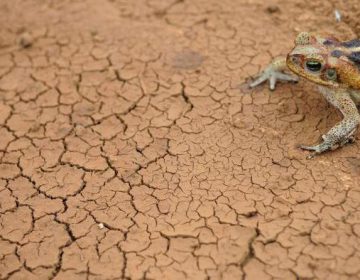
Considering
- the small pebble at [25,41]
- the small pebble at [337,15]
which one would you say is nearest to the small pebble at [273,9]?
the small pebble at [337,15]

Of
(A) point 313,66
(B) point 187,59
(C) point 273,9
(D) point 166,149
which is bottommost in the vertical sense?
(D) point 166,149

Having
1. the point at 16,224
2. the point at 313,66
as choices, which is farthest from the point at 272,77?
the point at 16,224

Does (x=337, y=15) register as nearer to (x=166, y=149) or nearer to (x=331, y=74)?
(x=331, y=74)

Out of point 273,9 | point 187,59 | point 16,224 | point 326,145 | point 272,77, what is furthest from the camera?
point 273,9

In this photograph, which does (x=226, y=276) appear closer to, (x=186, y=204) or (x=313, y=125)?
(x=186, y=204)

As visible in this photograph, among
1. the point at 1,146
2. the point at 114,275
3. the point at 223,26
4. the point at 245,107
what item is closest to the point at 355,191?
the point at 245,107

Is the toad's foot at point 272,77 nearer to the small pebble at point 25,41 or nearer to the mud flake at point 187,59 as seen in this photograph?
the mud flake at point 187,59
